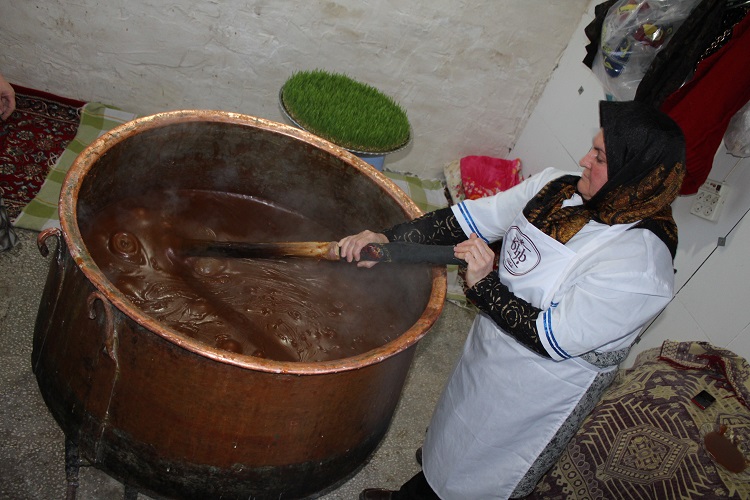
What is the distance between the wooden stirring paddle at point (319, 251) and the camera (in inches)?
75.9

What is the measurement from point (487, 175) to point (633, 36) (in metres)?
1.49

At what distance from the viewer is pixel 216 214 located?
2.56 meters

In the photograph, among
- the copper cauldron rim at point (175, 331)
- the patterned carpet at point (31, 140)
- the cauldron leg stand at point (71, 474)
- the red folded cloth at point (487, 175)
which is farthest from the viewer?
the red folded cloth at point (487, 175)

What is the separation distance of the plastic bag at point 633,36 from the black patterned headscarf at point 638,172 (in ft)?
4.59

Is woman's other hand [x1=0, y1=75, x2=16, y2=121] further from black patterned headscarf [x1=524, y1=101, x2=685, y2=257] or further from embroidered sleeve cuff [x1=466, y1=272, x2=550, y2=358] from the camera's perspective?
black patterned headscarf [x1=524, y1=101, x2=685, y2=257]

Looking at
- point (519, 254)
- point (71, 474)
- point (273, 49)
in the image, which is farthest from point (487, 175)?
point (71, 474)

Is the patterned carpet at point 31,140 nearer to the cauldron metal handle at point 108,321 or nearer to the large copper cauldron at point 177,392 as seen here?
the large copper cauldron at point 177,392

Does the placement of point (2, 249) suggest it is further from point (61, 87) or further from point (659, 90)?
point (659, 90)

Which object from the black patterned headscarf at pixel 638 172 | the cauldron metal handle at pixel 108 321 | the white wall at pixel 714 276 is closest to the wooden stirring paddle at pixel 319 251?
the black patterned headscarf at pixel 638 172

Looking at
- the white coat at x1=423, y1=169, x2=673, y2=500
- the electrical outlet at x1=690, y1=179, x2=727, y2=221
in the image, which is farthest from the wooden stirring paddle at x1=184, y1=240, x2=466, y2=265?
the electrical outlet at x1=690, y1=179, x2=727, y2=221

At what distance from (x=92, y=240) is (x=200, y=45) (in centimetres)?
226

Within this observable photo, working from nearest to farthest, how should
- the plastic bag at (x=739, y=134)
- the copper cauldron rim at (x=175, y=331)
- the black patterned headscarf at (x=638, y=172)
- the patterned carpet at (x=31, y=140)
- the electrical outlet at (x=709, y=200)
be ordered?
the copper cauldron rim at (x=175, y=331) < the black patterned headscarf at (x=638, y=172) < the plastic bag at (x=739, y=134) < the electrical outlet at (x=709, y=200) < the patterned carpet at (x=31, y=140)

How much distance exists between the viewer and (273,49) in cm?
397

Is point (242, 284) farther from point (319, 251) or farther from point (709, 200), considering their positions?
point (709, 200)
